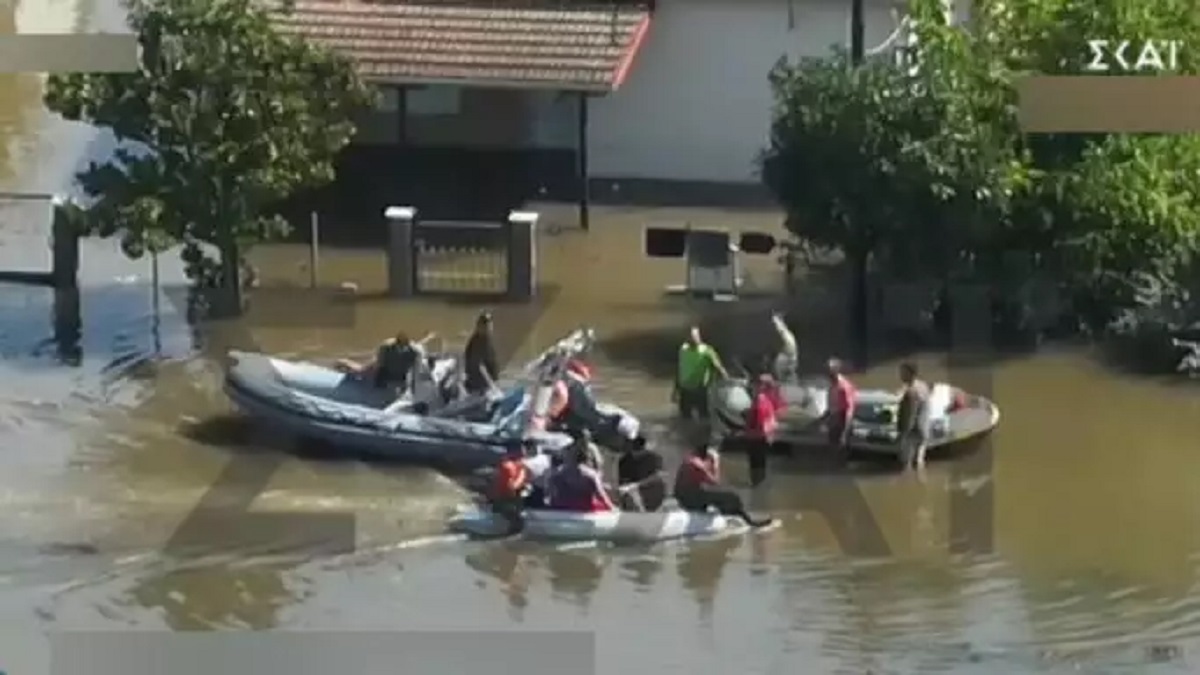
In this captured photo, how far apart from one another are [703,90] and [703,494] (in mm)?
12178

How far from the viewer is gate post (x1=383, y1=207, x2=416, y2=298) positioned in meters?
29.4

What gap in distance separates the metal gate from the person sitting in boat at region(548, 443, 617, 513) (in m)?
7.32

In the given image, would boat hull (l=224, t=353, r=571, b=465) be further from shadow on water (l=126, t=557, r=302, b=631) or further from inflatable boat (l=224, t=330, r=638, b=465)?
shadow on water (l=126, t=557, r=302, b=631)

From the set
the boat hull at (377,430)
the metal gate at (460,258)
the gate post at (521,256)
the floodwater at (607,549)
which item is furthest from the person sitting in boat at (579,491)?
the metal gate at (460,258)

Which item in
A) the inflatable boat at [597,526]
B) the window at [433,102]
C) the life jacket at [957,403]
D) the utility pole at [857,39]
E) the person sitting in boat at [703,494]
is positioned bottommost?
the inflatable boat at [597,526]

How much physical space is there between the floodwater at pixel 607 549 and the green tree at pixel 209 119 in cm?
111

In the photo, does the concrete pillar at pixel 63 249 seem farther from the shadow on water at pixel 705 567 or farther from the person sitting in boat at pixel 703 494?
the shadow on water at pixel 705 567

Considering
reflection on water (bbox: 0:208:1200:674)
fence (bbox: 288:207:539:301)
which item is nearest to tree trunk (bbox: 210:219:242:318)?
reflection on water (bbox: 0:208:1200:674)

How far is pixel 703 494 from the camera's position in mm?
22516

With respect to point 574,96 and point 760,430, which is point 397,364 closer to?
point 760,430

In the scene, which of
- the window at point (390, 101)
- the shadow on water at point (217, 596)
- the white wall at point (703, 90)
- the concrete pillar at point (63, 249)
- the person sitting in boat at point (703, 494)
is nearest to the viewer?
the shadow on water at point (217, 596)

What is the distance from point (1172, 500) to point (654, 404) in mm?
4910

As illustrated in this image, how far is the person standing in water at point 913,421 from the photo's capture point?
78.8 feet

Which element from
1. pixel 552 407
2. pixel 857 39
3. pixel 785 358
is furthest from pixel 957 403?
pixel 857 39
